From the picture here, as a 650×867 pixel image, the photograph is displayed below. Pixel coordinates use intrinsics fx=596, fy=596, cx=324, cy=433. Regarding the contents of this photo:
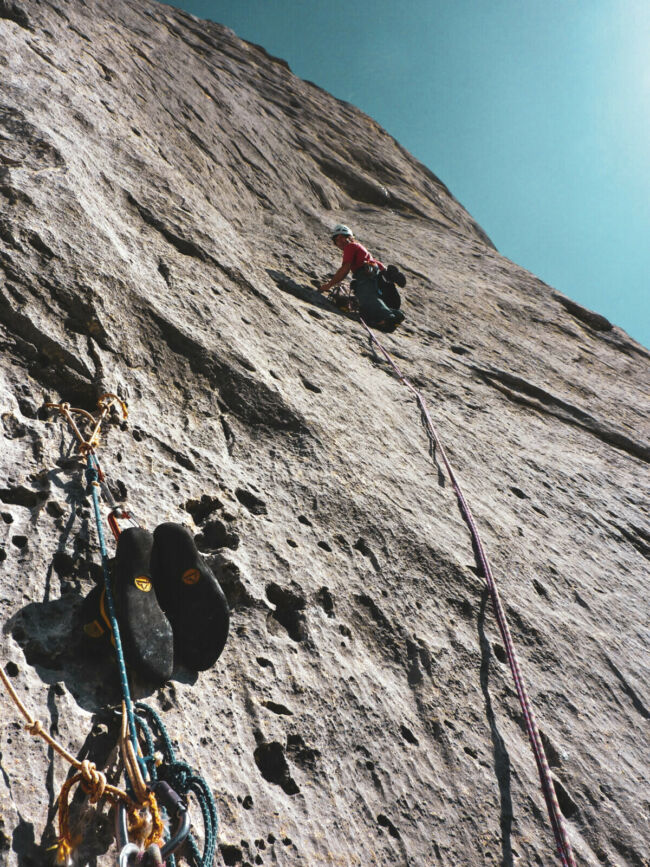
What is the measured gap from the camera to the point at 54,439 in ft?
7.38

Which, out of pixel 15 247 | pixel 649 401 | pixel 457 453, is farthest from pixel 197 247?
pixel 649 401

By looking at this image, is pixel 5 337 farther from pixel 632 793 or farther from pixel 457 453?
pixel 632 793

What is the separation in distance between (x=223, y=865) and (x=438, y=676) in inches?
42.1

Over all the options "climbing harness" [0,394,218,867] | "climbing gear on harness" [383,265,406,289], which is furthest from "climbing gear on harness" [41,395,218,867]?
"climbing gear on harness" [383,265,406,289]

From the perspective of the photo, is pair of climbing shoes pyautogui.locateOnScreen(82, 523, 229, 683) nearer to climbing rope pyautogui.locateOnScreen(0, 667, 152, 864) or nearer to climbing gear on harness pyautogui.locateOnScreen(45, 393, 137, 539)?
climbing gear on harness pyautogui.locateOnScreen(45, 393, 137, 539)

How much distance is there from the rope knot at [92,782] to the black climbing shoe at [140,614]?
0.98 feet

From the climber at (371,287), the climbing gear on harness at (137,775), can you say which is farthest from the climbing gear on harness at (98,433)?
the climber at (371,287)

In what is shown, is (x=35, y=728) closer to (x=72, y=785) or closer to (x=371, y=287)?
(x=72, y=785)

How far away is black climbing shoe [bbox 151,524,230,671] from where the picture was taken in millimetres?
1806

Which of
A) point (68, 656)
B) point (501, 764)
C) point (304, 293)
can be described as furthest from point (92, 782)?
point (304, 293)

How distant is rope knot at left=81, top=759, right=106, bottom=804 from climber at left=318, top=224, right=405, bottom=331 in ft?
Answer: 14.2

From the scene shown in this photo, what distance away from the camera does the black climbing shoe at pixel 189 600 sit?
1806 mm

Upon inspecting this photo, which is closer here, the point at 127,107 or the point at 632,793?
the point at 632,793

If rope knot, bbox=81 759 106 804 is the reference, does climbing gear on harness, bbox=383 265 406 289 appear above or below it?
above
